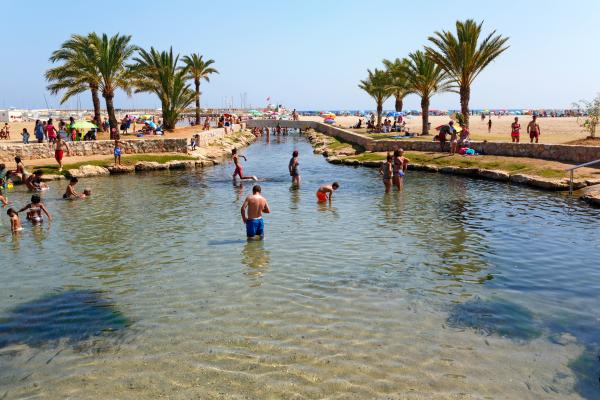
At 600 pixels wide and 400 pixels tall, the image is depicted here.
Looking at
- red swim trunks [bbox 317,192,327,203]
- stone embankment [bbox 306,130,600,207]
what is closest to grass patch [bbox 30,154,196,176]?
stone embankment [bbox 306,130,600,207]

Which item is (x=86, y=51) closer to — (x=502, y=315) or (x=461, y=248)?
(x=461, y=248)

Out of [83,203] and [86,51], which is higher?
[86,51]

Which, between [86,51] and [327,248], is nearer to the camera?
[327,248]

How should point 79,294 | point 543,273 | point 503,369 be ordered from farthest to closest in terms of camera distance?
point 543,273
point 79,294
point 503,369

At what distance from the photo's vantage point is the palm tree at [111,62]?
114ft

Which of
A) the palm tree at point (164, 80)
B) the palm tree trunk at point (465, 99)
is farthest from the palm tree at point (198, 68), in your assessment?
the palm tree trunk at point (465, 99)

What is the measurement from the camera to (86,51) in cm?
3491

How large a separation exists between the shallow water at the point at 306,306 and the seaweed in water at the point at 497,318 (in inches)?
1.6

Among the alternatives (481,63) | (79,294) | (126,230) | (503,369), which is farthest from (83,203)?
(481,63)

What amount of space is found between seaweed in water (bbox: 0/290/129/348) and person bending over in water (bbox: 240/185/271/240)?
14.1ft

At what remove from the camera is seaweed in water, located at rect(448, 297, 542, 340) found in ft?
25.0

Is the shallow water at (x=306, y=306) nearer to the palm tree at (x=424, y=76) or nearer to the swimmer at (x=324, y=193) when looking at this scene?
the swimmer at (x=324, y=193)

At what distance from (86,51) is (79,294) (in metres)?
30.6

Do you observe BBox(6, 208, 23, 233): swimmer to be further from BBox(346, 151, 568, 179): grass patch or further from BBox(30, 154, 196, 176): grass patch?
BBox(346, 151, 568, 179): grass patch
